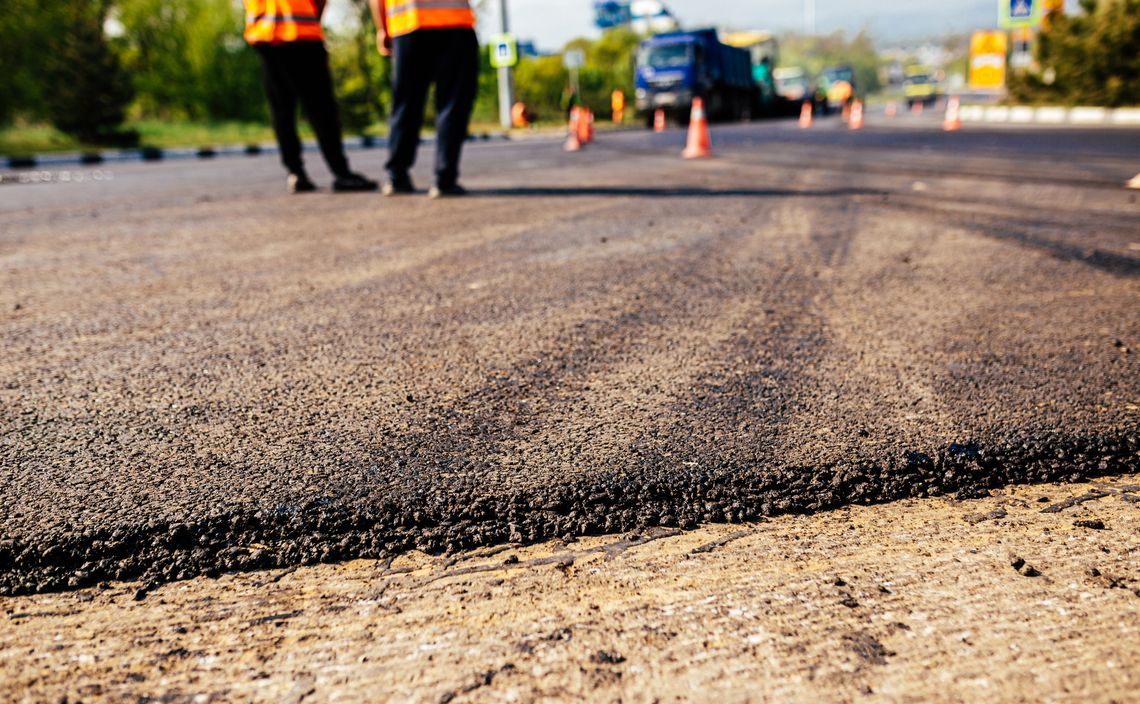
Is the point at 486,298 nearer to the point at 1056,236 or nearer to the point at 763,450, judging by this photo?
the point at 763,450

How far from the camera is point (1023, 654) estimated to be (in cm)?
117

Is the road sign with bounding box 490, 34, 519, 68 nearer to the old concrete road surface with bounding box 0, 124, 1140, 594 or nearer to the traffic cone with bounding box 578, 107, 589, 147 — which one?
the traffic cone with bounding box 578, 107, 589, 147

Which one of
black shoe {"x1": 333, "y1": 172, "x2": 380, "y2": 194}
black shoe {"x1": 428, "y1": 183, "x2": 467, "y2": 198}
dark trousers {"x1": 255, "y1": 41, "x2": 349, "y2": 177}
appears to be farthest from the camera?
black shoe {"x1": 333, "y1": 172, "x2": 380, "y2": 194}

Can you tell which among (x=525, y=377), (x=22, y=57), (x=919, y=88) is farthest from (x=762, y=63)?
(x=525, y=377)

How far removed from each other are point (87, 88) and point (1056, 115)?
22277 millimetres

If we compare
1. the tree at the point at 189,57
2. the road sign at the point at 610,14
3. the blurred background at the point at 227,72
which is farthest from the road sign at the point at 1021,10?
the road sign at the point at 610,14

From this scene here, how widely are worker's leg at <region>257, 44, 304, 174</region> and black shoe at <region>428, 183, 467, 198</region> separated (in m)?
1.37

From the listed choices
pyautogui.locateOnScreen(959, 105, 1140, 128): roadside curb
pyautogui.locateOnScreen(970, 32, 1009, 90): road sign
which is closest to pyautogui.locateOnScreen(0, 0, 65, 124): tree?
pyautogui.locateOnScreen(959, 105, 1140, 128): roadside curb

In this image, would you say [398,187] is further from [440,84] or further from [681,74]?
[681,74]

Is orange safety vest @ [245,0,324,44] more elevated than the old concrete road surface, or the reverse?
orange safety vest @ [245,0,324,44]

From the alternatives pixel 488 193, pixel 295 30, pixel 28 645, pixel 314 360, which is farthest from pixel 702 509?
pixel 295 30

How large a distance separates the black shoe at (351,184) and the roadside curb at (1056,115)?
1580cm

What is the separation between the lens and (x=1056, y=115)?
2156cm

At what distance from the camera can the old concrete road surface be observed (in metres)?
1.62
